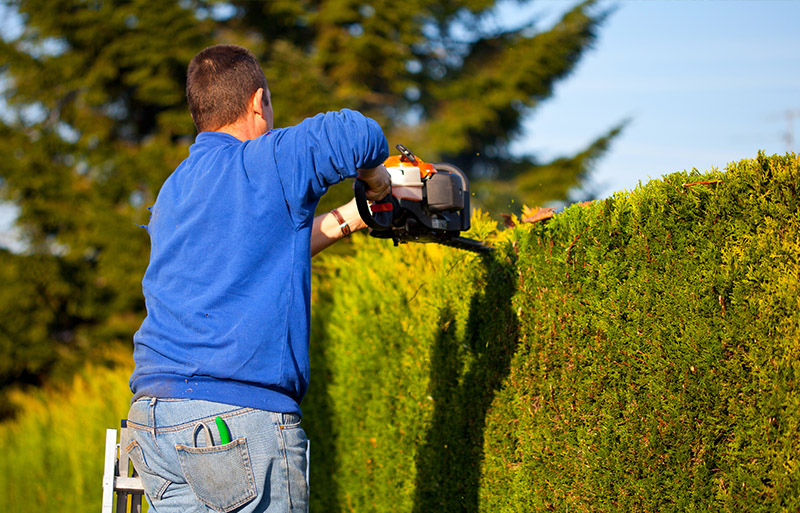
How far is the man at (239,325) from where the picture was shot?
2.20 m

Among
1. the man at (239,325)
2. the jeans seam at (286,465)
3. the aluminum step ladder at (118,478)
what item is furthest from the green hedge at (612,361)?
the aluminum step ladder at (118,478)

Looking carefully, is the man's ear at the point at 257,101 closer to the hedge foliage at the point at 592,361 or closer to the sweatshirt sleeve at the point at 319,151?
the sweatshirt sleeve at the point at 319,151

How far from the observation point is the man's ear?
2.58 meters

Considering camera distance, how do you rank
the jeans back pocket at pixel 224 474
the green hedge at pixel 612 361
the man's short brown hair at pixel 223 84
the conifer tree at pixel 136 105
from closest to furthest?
the jeans back pocket at pixel 224 474
the green hedge at pixel 612 361
the man's short brown hair at pixel 223 84
the conifer tree at pixel 136 105

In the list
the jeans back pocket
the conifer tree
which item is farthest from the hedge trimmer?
the conifer tree

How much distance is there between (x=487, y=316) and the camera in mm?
3672

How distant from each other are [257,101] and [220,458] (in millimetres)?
1230

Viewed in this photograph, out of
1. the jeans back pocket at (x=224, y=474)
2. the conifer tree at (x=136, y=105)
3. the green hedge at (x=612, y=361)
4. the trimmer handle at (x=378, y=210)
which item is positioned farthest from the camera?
the conifer tree at (x=136, y=105)

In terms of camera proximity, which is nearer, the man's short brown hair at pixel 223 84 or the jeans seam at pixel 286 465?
the jeans seam at pixel 286 465

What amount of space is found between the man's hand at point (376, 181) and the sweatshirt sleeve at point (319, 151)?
0.21m

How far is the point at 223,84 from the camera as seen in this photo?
8.36ft

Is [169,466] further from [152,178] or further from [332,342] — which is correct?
[152,178]

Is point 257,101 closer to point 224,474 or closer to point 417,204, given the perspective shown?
point 417,204

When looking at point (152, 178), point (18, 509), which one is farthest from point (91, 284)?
point (18, 509)
